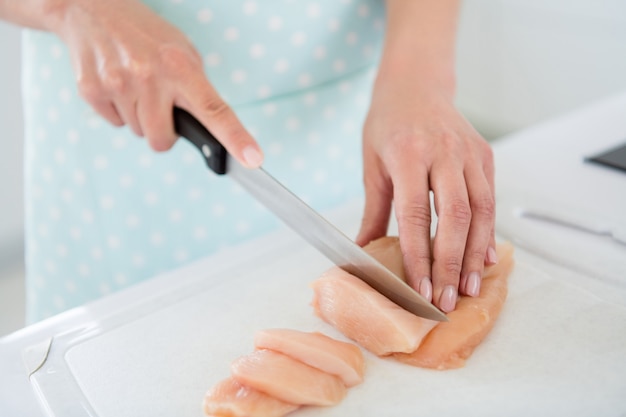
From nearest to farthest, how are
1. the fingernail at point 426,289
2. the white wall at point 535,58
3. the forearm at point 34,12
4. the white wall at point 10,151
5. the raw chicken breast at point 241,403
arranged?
the raw chicken breast at point 241,403 < the fingernail at point 426,289 < the forearm at point 34,12 < the white wall at point 10,151 < the white wall at point 535,58

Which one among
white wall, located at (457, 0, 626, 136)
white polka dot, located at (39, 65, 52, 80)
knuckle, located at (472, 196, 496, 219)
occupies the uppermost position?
white polka dot, located at (39, 65, 52, 80)

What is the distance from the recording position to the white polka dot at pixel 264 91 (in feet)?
4.29

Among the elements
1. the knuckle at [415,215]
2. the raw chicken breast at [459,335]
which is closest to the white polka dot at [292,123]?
the knuckle at [415,215]

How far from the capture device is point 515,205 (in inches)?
48.8

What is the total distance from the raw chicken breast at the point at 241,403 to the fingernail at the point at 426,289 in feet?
0.73

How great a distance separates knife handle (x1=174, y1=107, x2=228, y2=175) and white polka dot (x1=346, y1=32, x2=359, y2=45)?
1.46ft

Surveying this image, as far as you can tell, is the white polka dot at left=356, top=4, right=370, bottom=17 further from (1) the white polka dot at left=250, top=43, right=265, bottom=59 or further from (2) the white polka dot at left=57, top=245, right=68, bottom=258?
(2) the white polka dot at left=57, top=245, right=68, bottom=258

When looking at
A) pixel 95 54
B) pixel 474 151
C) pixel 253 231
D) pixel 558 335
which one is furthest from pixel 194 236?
pixel 558 335

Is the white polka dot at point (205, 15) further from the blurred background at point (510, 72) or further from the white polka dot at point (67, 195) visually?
the blurred background at point (510, 72)

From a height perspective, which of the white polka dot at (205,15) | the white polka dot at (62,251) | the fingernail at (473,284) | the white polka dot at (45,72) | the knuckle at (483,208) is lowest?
the fingernail at (473,284)

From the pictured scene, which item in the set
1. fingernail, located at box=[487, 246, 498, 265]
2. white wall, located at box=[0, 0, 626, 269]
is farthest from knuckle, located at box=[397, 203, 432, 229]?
white wall, located at box=[0, 0, 626, 269]

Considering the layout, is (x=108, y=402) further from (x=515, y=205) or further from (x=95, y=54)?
(x=515, y=205)

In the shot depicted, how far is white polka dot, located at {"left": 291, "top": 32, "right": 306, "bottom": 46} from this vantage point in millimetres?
1295

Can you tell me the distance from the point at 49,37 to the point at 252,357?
72 cm
